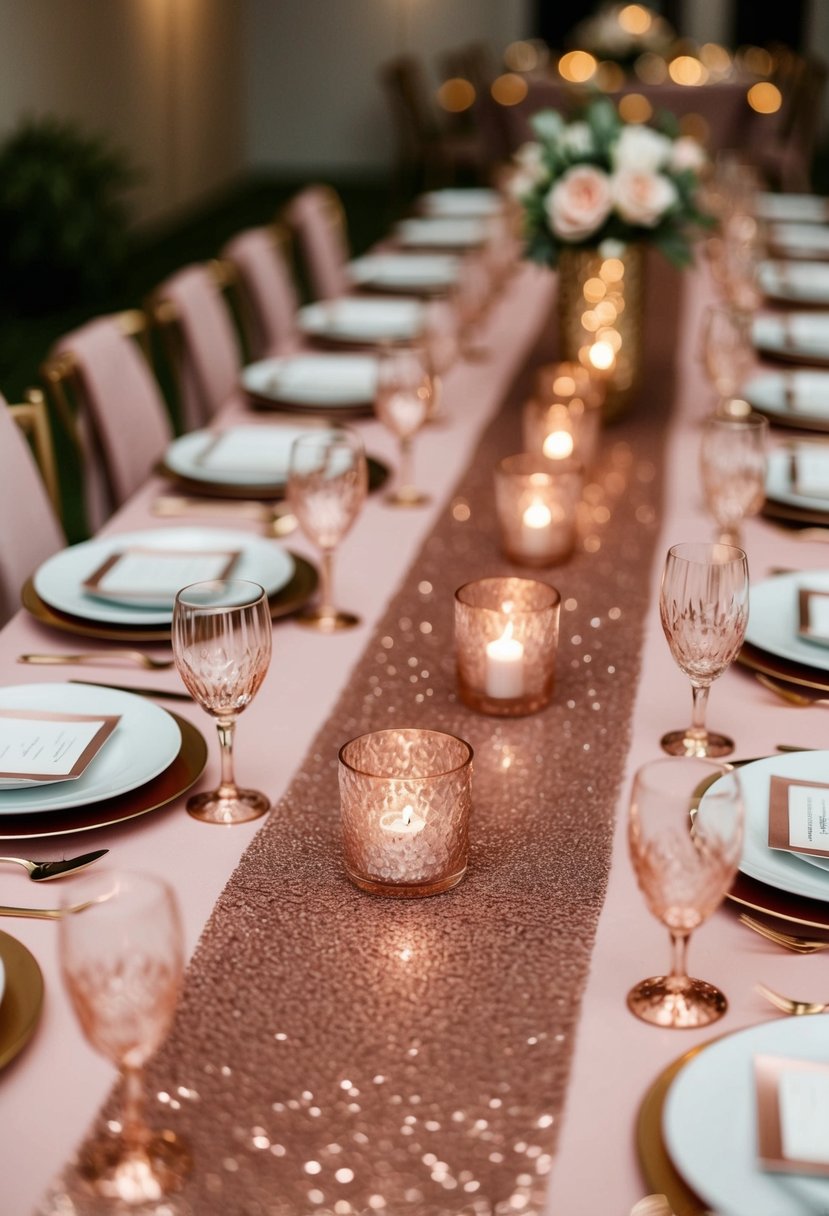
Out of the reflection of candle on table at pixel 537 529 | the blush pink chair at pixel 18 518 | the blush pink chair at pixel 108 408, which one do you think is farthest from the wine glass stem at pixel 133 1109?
the blush pink chair at pixel 108 408

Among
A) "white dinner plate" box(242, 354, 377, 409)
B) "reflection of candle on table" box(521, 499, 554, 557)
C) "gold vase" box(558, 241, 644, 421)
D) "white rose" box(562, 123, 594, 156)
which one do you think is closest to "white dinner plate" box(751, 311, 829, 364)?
"gold vase" box(558, 241, 644, 421)

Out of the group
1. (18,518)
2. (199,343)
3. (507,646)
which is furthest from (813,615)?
(199,343)

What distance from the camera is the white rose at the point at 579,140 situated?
2.55 metres

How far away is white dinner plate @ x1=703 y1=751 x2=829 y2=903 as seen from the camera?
1.16m

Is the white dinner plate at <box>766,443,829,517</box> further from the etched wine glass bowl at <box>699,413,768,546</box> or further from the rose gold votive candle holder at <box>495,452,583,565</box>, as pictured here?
the rose gold votive candle holder at <box>495,452,583,565</box>

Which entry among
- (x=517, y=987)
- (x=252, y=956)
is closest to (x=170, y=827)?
(x=252, y=956)

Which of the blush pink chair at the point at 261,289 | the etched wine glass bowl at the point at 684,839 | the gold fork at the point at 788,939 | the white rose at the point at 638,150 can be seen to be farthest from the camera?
the blush pink chair at the point at 261,289

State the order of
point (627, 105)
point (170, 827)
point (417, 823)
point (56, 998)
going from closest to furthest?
point (56, 998) < point (417, 823) < point (170, 827) < point (627, 105)

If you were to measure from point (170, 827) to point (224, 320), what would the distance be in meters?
2.47

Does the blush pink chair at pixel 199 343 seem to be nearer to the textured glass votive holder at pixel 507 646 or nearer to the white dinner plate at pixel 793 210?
the textured glass votive holder at pixel 507 646

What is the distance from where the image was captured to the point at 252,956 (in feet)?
3.73

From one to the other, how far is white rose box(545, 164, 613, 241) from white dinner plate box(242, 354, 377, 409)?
48cm

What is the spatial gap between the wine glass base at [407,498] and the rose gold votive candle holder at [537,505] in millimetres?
290

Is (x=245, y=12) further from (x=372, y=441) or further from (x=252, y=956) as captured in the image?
(x=252, y=956)
